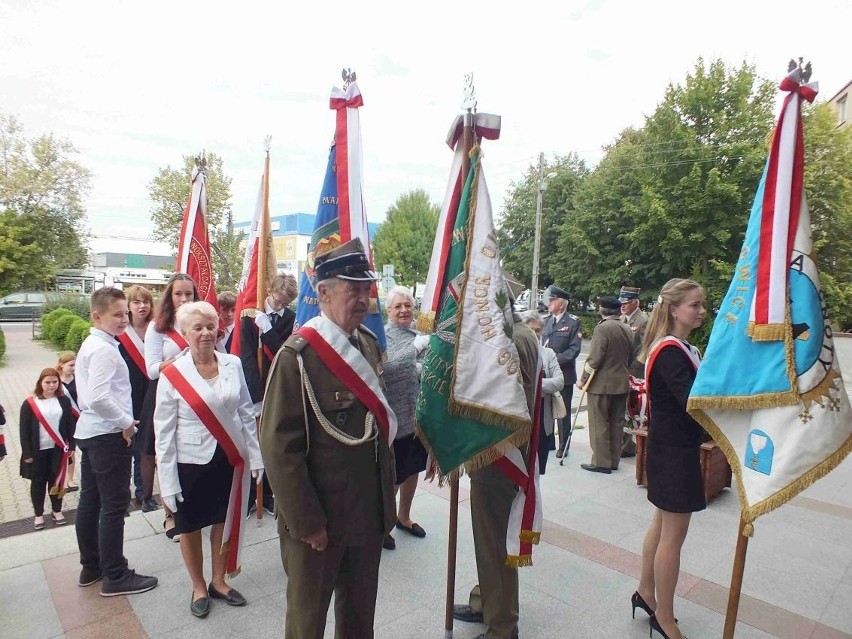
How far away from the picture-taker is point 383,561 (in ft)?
12.5

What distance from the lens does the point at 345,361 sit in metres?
2.18

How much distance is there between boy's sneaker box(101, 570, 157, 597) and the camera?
3.28 meters

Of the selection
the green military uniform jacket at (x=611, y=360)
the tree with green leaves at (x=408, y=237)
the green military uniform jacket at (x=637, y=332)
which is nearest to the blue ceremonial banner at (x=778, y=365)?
the green military uniform jacket at (x=611, y=360)

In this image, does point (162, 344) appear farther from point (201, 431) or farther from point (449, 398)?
point (449, 398)

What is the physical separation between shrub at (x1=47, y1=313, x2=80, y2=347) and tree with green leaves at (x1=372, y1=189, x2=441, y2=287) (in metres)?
27.5

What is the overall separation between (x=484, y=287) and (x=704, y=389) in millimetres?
1210

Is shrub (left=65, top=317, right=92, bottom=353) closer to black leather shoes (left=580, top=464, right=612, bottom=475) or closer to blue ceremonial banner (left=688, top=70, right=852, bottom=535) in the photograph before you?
black leather shoes (left=580, top=464, right=612, bottom=475)

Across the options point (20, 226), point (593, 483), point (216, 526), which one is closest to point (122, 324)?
point (216, 526)

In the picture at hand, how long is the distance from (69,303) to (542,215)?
24.7 meters

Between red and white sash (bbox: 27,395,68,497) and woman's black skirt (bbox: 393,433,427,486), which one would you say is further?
red and white sash (bbox: 27,395,68,497)

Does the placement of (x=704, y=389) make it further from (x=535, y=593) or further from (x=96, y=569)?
(x=96, y=569)

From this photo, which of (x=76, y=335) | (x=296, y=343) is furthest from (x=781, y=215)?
(x=76, y=335)

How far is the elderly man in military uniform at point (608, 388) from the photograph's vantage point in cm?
587

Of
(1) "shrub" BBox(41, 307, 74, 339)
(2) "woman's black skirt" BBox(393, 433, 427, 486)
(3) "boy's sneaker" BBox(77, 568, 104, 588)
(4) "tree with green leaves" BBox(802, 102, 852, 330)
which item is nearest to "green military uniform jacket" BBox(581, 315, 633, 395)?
(2) "woman's black skirt" BBox(393, 433, 427, 486)
